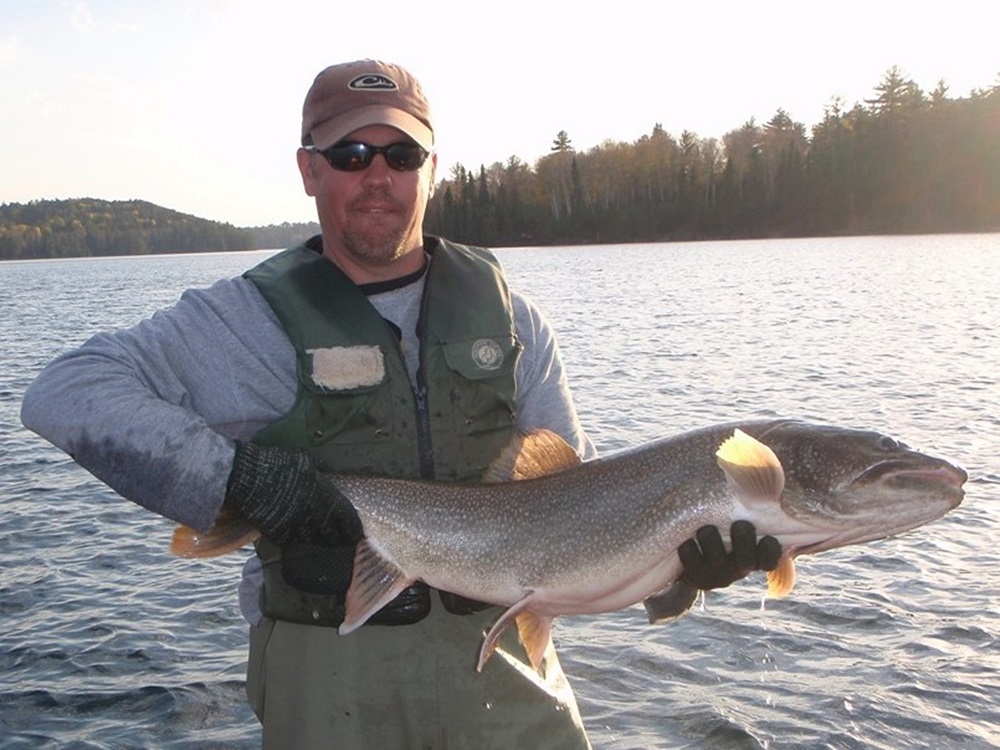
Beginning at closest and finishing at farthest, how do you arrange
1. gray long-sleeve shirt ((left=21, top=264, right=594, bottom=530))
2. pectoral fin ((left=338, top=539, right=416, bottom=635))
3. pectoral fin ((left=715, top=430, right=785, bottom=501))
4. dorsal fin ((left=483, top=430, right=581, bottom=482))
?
gray long-sleeve shirt ((left=21, top=264, right=594, bottom=530)) → pectoral fin ((left=715, top=430, right=785, bottom=501)) → pectoral fin ((left=338, top=539, right=416, bottom=635)) → dorsal fin ((left=483, top=430, right=581, bottom=482))

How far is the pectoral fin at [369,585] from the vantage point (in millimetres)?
3441

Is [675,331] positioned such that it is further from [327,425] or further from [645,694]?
[327,425]

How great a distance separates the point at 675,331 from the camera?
83.0 feet

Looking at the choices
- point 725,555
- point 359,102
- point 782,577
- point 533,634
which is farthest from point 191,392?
point 782,577

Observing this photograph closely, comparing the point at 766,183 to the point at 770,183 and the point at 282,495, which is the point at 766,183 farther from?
the point at 282,495

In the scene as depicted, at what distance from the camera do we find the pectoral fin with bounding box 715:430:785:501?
3.31 m

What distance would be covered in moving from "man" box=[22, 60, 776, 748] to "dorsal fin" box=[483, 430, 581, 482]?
84mm

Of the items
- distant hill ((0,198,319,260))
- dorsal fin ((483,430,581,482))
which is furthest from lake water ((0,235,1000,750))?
distant hill ((0,198,319,260))

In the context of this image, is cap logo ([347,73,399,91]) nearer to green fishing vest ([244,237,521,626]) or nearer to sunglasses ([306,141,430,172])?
sunglasses ([306,141,430,172])

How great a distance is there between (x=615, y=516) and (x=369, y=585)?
90cm

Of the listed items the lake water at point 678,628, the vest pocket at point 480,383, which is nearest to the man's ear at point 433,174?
the vest pocket at point 480,383

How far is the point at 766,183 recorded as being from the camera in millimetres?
89875

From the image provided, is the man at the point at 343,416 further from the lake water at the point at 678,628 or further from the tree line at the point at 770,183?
the tree line at the point at 770,183

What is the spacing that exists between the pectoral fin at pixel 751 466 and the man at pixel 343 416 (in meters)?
0.20
